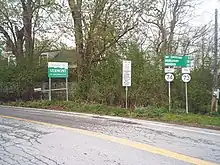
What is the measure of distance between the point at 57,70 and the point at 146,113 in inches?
303

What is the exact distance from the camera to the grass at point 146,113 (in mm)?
11508

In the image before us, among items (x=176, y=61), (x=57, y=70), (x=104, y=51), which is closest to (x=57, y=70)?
(x=57, y=70)

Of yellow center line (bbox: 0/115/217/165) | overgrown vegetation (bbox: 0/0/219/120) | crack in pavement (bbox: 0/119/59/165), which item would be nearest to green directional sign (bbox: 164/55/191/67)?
overgrown vegetation (bbox: 0/0/219/120)

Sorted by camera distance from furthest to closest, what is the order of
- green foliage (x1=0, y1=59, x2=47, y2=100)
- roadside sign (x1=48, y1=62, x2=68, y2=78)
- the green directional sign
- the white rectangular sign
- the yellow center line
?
green foliage (x1=0, y1=59, x2=47, y2=100)
roadside sign (x1=48, y1=62, x2=68, y2=78)
the white rectangular sign
the green directional sign
the yellow center line

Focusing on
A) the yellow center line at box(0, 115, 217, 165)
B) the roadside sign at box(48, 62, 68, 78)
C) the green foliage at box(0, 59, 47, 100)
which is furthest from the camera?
the green foliage at box(0, 59, 47, 100)

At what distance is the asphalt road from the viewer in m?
5.70

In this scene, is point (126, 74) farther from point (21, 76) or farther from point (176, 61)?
point (21, 76)

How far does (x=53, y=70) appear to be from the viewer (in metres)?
19.1

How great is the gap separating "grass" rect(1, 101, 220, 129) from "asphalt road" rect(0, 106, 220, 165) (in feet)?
6.77

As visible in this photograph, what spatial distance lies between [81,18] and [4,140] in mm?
12706

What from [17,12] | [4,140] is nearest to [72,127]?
[4,140]

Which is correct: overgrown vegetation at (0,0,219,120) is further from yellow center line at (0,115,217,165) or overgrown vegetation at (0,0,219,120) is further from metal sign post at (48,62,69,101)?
yellow center line at (0,115,217,165)

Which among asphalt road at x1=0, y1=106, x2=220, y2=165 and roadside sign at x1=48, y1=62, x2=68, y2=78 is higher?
roadside sign at x1=48, y1=62, x2=68, y2=78

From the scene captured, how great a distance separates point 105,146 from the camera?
6.84 meters
